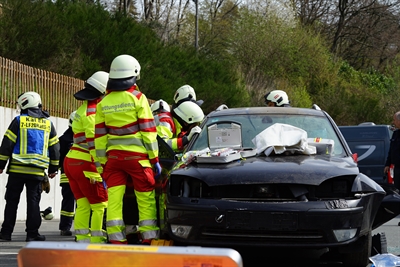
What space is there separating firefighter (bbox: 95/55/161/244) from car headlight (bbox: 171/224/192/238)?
676 mm

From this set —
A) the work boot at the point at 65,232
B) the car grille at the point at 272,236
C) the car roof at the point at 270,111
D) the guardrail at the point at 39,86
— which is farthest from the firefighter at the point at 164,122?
the guardrail at the point at 39,86

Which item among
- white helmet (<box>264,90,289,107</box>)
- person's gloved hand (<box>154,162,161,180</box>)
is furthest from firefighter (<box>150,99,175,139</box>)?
white helmet (<box>264,90,289,107</box>)

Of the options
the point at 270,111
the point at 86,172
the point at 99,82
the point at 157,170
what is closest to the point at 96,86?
the point at 99,82

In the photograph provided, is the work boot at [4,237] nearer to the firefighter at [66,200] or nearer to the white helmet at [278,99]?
the firefighter at [66,200]

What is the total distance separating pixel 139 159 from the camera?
335 inches

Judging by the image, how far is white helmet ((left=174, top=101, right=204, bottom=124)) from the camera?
426 inches

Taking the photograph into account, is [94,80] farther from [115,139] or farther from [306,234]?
[306,234]

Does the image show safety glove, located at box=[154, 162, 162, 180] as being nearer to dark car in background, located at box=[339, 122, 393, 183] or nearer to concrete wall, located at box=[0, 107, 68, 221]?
concrete wall, located at box=[0, 107, 68, 221]

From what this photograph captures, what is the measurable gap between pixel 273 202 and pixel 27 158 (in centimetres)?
478

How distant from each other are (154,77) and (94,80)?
17.6m

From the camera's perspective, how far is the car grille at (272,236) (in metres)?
7.47

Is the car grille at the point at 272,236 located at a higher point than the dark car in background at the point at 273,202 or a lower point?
lower

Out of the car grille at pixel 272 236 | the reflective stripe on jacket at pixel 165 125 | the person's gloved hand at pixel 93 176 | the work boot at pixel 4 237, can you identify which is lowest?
the work boot at pixel 4 237

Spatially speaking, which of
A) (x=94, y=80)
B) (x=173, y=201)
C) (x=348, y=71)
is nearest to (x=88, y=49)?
(x=94, y=80)
